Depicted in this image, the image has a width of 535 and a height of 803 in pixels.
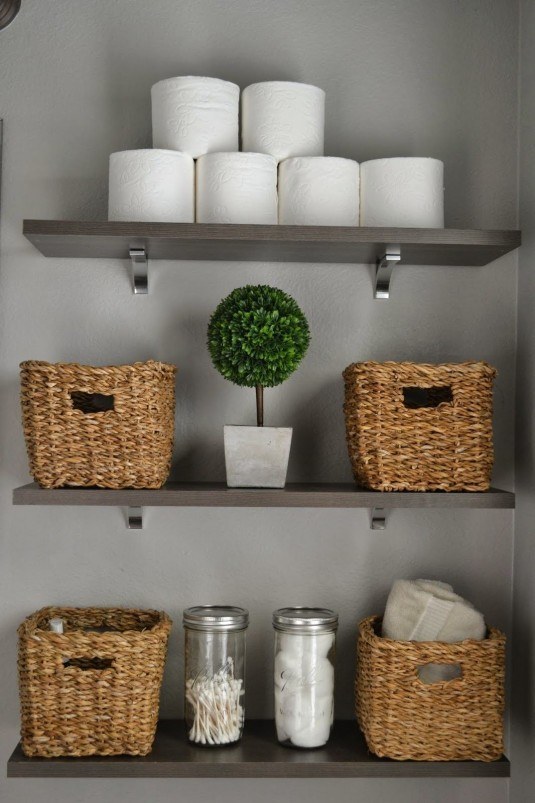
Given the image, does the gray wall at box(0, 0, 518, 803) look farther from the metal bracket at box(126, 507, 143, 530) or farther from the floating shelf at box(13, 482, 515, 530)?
the floating shelf at box(13, 482, 515, 530)

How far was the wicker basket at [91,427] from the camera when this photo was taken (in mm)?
1376

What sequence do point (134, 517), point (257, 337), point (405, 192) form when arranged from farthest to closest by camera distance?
point (134, 517), point (405, 192), point (257, 337)

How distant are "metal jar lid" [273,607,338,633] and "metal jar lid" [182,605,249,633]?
0.06m

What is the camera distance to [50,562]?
5.21ft

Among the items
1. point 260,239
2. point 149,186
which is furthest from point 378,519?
point 149,186

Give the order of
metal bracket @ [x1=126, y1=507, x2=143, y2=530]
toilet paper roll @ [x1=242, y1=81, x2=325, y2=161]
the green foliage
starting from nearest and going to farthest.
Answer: the green foliage
toilet paper roll @ [x1=242, y1=81, x2=325, y2=161]
metal bracket @ [x1=126, y1=507, x2=143, y2=530]

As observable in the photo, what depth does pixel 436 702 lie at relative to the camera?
1393mm

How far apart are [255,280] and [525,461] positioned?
58cm

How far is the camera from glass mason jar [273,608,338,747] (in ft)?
4.70

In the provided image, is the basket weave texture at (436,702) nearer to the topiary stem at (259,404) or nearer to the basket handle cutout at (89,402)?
the topiary stem at (259,404)

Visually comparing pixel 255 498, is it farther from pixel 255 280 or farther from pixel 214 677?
pixel 255 280

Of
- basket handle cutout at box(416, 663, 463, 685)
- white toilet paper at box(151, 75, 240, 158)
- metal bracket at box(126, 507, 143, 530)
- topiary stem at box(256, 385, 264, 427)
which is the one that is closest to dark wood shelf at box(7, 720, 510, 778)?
basket handle cutout at box(416, 663, 463, 685)

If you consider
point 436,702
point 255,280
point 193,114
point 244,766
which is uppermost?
point 193,114

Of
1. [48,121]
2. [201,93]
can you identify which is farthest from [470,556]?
[48,121]
